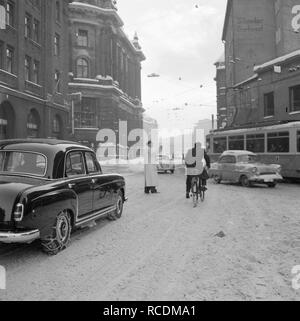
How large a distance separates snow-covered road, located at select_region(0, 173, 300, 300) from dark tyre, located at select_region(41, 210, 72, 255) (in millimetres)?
143

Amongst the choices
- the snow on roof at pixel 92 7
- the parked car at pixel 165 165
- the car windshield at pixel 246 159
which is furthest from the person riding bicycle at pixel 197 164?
the snow on roof at pixel 92 7

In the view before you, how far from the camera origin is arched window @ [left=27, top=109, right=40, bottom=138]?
1162 inches

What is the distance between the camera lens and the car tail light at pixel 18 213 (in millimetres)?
5355

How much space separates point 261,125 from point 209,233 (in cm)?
1498

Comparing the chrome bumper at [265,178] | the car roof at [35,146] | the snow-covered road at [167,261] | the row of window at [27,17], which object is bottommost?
the snow-covered road at [167,261]

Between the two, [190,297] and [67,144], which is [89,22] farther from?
[190,297]

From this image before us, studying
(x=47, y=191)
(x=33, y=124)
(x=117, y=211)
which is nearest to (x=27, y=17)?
(x=33, y=124)

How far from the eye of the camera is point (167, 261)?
5672mm

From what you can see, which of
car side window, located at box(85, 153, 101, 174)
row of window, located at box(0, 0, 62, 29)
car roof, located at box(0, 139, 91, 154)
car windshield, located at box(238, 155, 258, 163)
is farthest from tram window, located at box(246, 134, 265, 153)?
row of window, located at box(0, 0, 62, 29)

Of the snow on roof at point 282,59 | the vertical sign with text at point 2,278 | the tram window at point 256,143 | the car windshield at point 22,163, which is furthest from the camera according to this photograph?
the snow on roof at point 282,59

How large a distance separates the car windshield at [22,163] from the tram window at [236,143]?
1738 cm

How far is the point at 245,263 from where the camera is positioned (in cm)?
552

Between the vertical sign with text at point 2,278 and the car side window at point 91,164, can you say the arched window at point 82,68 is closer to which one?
Answer: the car side window at point 91,164
